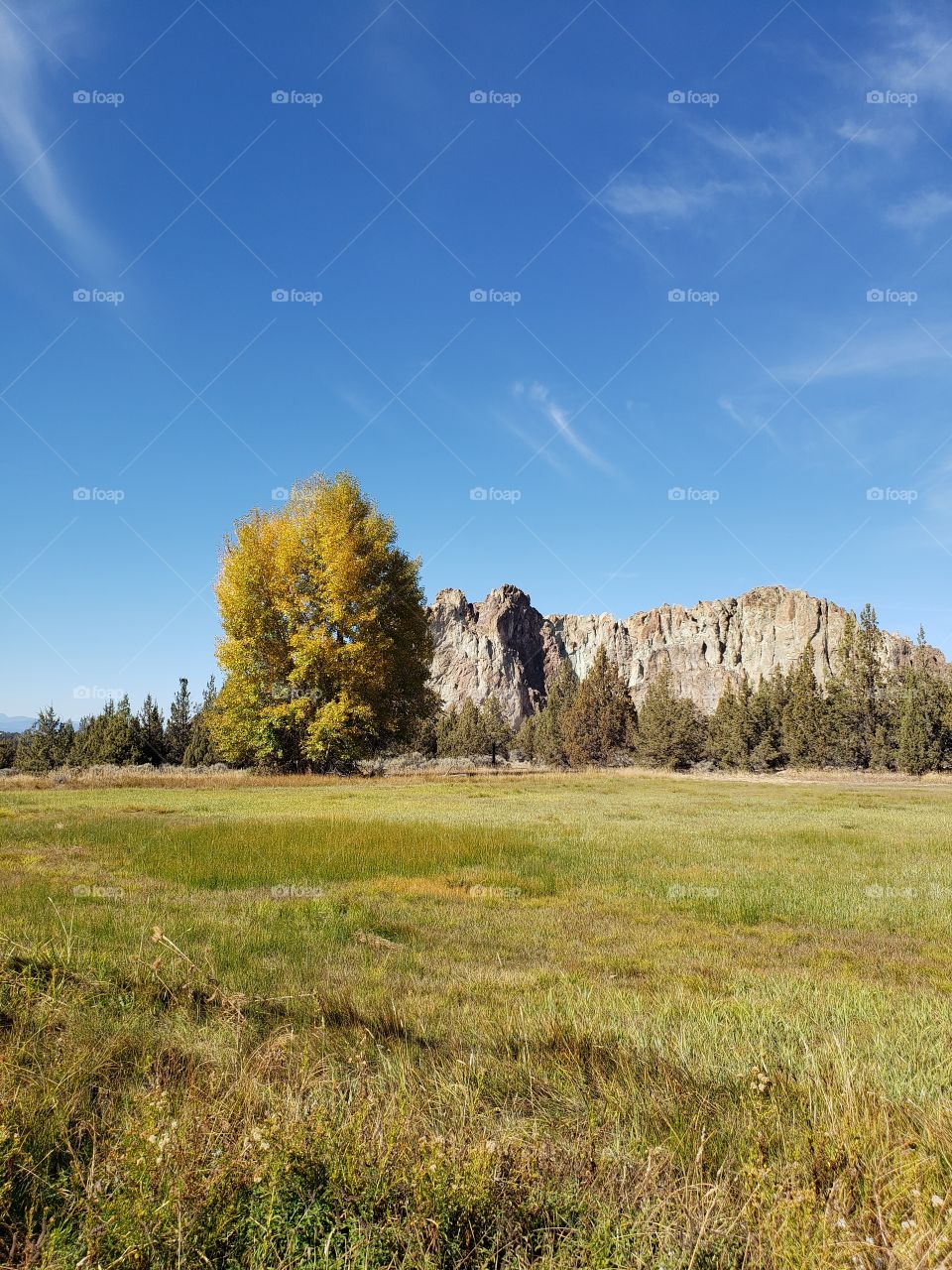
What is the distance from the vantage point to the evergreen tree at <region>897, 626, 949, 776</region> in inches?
3359

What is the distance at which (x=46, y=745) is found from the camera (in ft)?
293

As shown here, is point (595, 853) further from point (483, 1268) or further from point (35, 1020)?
point (483, 1268)

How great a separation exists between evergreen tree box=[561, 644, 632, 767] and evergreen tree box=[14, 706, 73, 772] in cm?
6744

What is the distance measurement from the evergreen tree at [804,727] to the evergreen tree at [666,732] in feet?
44.4

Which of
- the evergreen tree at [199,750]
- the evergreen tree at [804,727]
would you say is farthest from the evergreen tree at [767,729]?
the evergreen tree at [199,750]

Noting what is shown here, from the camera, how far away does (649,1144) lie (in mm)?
2916

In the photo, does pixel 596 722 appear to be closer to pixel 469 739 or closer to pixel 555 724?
pixel 555 724

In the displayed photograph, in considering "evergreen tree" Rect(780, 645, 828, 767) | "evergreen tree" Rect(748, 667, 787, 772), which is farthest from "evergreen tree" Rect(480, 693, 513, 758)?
"evergreen tree" Rect(780, 645, 828, 767)

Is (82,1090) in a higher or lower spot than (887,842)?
higher

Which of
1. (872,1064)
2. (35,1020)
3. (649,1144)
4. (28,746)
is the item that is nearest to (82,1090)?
(35,1020)

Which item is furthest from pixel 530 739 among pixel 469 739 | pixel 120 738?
pixel 120 738

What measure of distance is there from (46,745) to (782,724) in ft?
329

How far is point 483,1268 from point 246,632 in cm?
3750

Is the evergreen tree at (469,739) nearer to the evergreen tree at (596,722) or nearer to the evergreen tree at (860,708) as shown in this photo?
the evergreen tree at (596,722)
